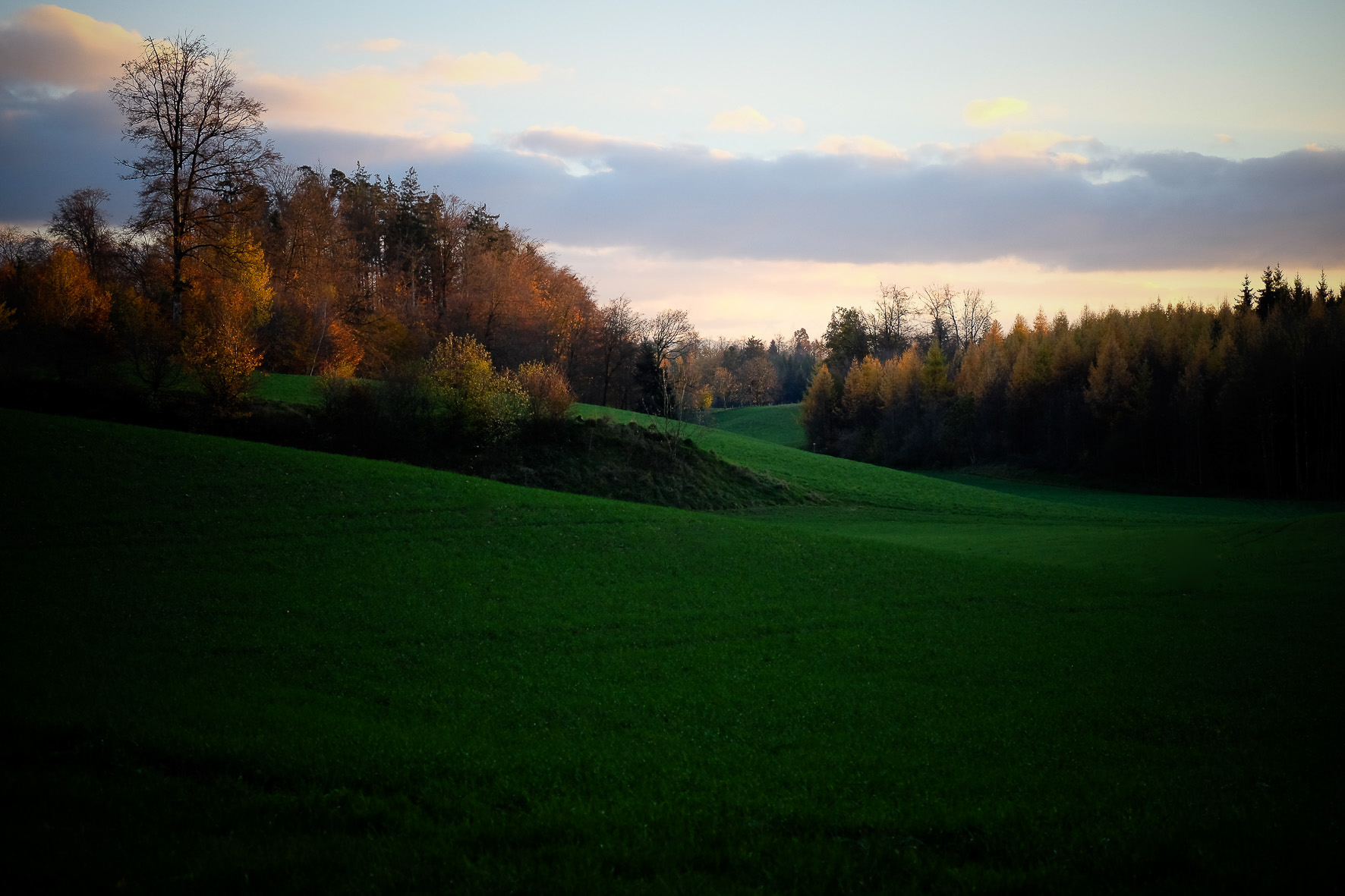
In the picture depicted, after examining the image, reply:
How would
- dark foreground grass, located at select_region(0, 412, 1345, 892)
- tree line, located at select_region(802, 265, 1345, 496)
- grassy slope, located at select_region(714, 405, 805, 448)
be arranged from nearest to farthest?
dark foreground grass, located at select_region(0, 412, 1345, 892), tree line, located at select_region(802, 265, 1345, 496), grassy slope, located at select_region(714, 405, 805, 448)

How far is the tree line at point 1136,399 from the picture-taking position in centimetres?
5847

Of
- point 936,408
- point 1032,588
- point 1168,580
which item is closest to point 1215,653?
point 1032,588

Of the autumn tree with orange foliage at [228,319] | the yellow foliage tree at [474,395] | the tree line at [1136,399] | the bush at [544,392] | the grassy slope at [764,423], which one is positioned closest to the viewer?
the autumn tree with orange foliage at [228,319]

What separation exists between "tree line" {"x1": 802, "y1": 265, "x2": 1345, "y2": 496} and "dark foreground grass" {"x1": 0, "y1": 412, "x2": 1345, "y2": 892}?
130ft

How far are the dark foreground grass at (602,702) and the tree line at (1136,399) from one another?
1556 inches

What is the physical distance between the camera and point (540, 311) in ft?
255

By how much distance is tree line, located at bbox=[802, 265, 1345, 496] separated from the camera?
58.5 meters

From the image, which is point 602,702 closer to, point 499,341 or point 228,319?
point 228,319

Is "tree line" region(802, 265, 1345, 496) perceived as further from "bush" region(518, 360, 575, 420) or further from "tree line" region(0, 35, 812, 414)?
"bush" region(518, 360, 575, 420)

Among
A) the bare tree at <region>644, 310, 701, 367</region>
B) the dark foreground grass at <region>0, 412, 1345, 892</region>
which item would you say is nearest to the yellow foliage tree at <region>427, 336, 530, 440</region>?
the dark foreground grass at <region>0, 412, 1345, 892</region>

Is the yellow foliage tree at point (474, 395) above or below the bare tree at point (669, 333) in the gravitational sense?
below

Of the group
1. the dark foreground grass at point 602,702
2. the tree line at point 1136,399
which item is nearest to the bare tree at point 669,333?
the tree line at point 1136,399

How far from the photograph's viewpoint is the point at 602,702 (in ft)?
41.7

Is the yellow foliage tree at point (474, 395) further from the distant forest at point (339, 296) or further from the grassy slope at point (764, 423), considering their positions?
the grassy slope at point (764, 423)
